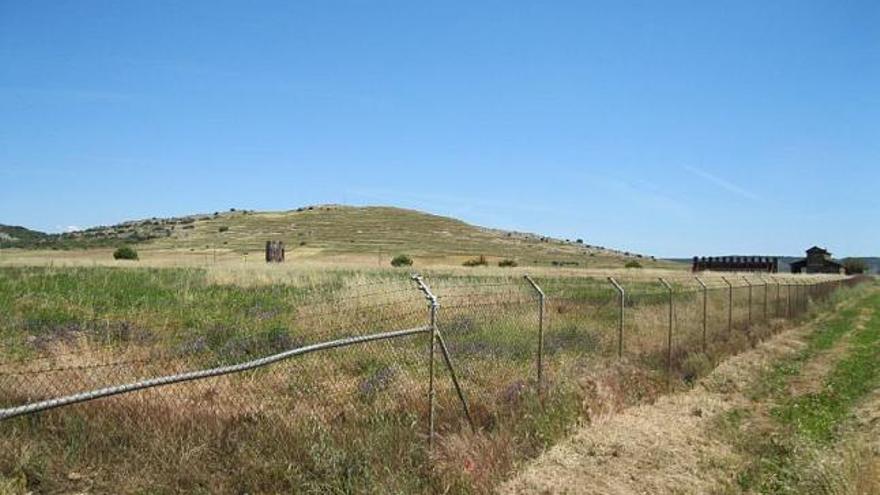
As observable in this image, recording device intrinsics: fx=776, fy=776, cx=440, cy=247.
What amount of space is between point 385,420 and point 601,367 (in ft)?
14.8

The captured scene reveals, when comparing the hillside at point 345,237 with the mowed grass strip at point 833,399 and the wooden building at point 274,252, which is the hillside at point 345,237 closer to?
the wooden building at point 274,252

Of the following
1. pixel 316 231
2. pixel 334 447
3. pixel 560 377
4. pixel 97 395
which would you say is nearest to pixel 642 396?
pixel 560 377

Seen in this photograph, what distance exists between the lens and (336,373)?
10.5 metres

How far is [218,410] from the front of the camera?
7441 millimetres

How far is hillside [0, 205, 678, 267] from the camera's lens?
301ft

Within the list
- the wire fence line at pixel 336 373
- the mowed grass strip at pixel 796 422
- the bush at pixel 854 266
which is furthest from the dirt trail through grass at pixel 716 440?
the bush at pixel 854 266

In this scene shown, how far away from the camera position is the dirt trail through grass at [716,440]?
7.45 m

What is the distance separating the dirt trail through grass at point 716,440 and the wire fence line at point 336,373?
79cm

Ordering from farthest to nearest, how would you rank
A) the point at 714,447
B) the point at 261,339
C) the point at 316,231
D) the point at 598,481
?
the point at 316,231 < the point at 261,339 < the point at 714,447 < the point at 598,481

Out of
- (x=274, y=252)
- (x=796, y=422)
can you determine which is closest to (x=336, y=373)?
(x=796, y=422)

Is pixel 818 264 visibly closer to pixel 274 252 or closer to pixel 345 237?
pixel 345 237

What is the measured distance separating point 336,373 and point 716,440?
196 inches

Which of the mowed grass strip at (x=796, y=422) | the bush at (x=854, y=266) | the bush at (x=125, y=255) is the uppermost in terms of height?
the bush at (x=854, y=266)

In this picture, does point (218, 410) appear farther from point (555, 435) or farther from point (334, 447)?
point (555, 435)
